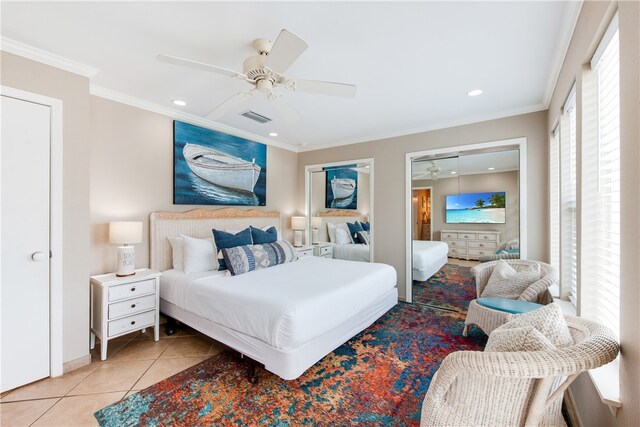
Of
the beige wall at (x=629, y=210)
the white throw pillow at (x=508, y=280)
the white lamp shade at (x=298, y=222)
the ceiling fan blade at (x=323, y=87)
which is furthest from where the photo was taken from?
the white lamp shade at (x=298, y=222)

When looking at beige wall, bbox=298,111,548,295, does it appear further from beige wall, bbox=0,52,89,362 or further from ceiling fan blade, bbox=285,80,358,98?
beige wall, bbox=0,52,89,362

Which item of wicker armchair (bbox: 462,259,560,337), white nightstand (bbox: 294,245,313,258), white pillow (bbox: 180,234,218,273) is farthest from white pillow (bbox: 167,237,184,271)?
wicker armchair (bbox: 462,259,560,337)

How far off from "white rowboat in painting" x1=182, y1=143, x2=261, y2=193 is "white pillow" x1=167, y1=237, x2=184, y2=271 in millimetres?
967

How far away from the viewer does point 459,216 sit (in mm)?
3879

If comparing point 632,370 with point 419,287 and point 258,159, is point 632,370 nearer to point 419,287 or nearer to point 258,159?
point 419,287

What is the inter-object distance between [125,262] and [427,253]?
3776mm

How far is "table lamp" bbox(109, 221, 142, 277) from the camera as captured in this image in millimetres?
2662

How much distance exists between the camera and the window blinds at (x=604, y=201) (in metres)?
1.28

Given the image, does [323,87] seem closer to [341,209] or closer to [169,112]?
[169,112]

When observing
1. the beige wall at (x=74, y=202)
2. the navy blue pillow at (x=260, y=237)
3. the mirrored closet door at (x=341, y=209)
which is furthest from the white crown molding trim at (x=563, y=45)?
the beige wall at (x=74, y=202)

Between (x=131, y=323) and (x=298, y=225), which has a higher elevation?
(x=298, y=225)

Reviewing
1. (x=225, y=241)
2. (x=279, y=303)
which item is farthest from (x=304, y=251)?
(x=279, y=303)

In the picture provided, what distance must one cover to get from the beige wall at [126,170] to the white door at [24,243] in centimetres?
62

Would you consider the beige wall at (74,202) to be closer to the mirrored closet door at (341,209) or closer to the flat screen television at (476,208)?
the mirrored closet door at (341,209)
